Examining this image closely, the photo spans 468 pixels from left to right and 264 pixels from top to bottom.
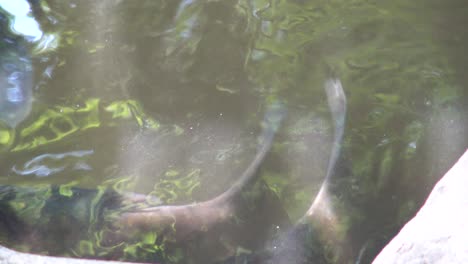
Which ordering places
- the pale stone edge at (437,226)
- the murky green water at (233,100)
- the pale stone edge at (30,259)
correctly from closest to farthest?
the pale stone edge at (437,226) → the pale stone edge at (30,259) → the murky green water at (233,100)

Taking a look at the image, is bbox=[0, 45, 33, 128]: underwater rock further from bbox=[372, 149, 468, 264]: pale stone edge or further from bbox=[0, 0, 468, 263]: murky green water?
bbox=[372, 149, 468, 264]: pale stone edge

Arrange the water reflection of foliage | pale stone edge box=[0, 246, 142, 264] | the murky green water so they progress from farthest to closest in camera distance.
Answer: the water reflection of foliage → the murky green water → pale stone edge box=[0, 246, 142, 264]

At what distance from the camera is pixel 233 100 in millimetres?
1841

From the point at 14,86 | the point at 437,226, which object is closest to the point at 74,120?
the point at 14,86

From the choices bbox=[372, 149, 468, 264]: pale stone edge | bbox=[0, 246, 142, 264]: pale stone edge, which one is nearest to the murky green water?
bbox=[0, 246, 142, 264]: pale stone edge

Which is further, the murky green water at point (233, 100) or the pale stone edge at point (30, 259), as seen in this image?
the murky green water at point (233, 100)

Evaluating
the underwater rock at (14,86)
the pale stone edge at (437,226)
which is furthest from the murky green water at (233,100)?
the pale stone edge at (437,226)

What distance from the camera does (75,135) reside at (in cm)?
184

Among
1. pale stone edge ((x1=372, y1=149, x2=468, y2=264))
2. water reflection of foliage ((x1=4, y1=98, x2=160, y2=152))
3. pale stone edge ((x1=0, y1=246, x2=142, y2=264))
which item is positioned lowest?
pale stone edge ((x1=0, y1=246, x2=142, y2=264))

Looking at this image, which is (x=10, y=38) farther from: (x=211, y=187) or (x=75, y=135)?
(x=211, y=187)

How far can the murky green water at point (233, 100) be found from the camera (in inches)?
65.4

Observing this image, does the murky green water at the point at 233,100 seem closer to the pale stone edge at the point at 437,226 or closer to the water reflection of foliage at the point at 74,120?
the water reflection of foliage at the point at 74,120

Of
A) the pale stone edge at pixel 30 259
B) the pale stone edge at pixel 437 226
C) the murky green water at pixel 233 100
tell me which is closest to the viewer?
the pale stone edge at pixel 437 226

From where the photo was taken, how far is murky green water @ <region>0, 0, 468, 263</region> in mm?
1661
